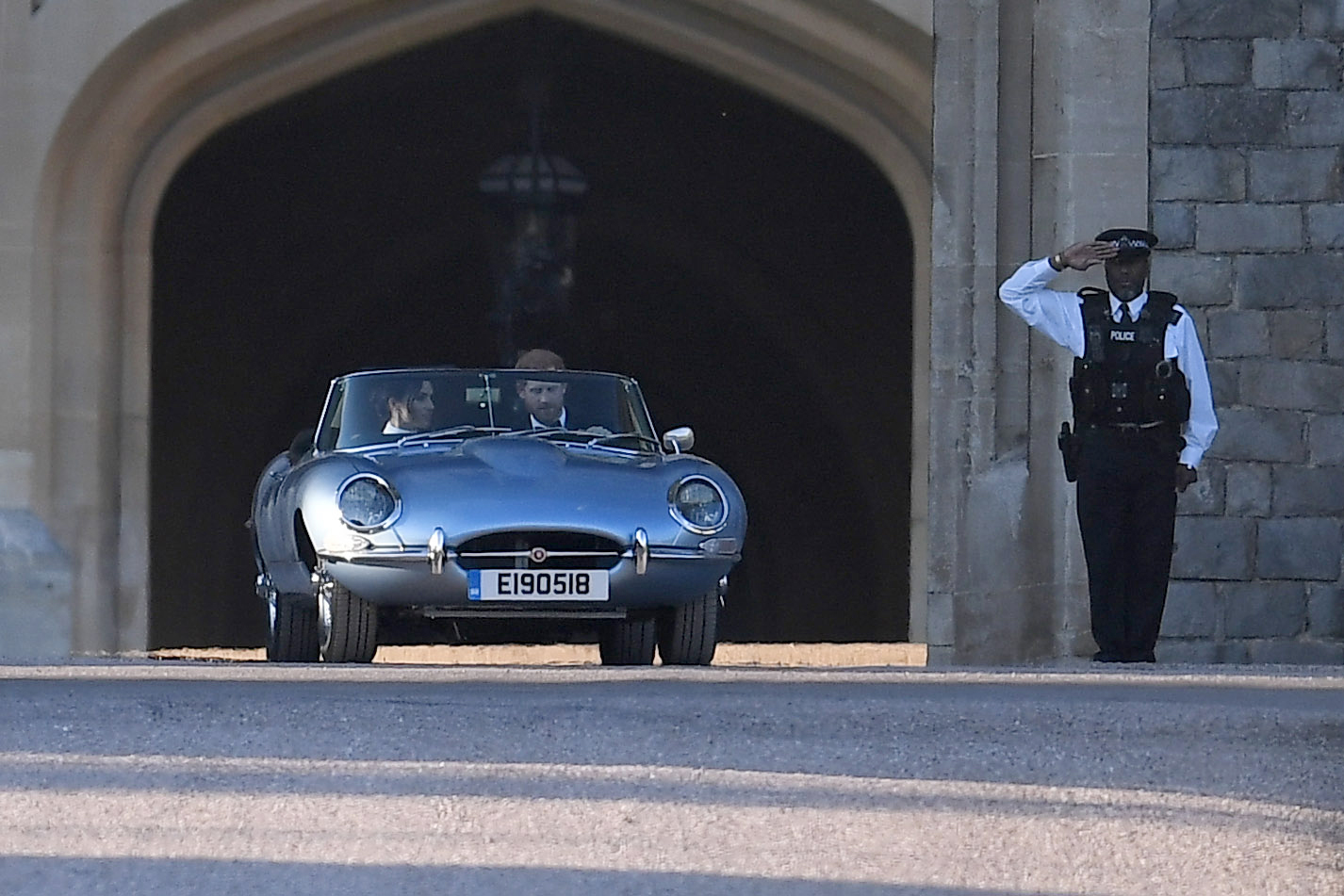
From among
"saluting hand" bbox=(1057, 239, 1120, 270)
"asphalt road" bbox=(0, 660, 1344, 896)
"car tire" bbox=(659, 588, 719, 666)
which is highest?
"saluting hand" bbox=(1057, 239, 1120, 270)

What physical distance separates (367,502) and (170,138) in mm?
6306

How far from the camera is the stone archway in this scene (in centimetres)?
1508

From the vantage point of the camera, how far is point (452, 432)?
10867 mm

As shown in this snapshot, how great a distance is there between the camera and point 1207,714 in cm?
742

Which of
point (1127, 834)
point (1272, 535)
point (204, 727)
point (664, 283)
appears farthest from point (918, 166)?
point (1127, 834)

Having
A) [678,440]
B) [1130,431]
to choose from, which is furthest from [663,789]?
[1130,431]

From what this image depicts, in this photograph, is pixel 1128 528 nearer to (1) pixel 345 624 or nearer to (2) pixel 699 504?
(2) pixel 699 504

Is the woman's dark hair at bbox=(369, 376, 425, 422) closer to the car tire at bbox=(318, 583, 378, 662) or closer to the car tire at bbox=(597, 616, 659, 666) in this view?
the car tire at bbox=(318, 583, 378, 662)

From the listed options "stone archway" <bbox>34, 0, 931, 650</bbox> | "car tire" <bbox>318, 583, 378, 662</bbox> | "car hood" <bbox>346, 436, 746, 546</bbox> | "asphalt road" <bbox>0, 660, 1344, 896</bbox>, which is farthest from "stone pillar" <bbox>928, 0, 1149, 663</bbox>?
"asphalt road" <bbox>0, 660, 1344, 896</bbox>

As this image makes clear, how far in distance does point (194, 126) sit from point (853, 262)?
6.99 metres

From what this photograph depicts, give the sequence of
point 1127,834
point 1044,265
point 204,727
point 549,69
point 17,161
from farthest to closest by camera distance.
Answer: point 549,69
point 17,161
point 1044,265
point 204,727
point 1127,834

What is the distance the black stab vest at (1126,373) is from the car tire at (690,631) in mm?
1614

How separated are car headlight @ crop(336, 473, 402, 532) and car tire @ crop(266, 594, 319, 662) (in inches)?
40.6

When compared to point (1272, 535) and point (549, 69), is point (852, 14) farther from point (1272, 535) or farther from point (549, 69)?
point (549, 69)
